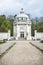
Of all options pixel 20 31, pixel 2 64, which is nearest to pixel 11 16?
pixel 20 31

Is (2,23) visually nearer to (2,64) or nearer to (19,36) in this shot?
(19,36)

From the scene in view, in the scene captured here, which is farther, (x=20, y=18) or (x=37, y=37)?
(x=20, y=18)

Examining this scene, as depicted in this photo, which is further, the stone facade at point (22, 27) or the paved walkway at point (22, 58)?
the stone facade at point (22, 27)

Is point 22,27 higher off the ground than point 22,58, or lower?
higher

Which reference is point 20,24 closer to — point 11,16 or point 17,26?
point 17,26

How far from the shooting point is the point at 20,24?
66.2 m

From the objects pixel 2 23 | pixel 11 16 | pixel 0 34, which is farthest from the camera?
pixel 11 16

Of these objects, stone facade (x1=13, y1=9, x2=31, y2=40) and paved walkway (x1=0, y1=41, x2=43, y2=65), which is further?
stone facade (x1=13, y1=9, x2=31, y2=40)

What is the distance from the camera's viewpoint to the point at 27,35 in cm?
6481

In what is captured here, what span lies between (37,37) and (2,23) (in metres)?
14.7

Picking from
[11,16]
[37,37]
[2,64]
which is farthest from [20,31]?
[2,64]

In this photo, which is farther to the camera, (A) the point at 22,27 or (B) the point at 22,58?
(A) the point at 22,27

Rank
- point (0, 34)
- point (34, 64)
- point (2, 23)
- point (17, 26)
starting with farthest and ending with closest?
point (2, 23)
point (17, 26)
point (0, 34)
point (34, 64)

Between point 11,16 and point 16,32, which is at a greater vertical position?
point 11,16
